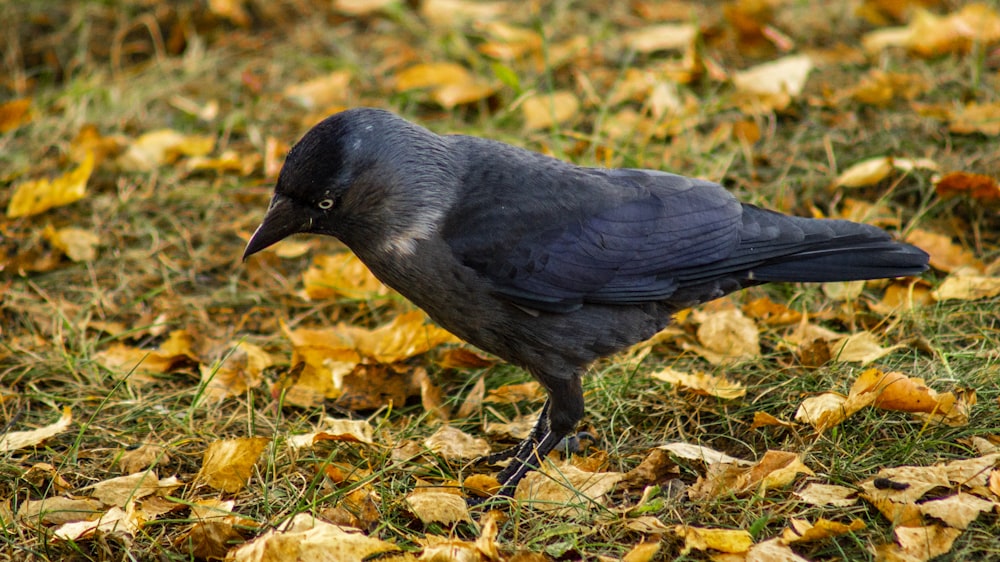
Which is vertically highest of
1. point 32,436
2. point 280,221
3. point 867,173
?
point 280,221

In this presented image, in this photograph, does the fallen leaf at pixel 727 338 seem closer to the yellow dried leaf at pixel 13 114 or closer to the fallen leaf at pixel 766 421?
the fallen leaf at pixel 766 421

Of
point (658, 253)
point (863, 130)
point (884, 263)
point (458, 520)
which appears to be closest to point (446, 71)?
point (863, 130)

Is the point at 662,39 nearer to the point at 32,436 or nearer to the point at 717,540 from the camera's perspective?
the point at 717,540

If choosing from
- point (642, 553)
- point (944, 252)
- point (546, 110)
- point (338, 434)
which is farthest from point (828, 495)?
point (546, 110)

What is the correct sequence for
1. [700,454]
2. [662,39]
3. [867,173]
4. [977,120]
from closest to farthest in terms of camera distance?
Answer: [700,454] → [867,173] → [977,120] → [662,39]

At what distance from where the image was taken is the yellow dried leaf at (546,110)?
18.4 ft

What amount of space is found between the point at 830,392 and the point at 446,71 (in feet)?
11.3

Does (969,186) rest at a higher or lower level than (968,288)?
higher

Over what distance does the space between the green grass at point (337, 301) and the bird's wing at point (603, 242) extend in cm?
52

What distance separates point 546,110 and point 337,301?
71.2 inches

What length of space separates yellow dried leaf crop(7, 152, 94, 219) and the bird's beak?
2.06 m

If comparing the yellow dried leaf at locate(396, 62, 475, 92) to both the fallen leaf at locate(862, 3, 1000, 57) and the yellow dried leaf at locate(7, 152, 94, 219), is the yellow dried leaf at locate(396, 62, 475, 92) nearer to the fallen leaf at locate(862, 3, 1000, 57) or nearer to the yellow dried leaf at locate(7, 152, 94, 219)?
the yellow dried leaf at locate(7, 152, 94, 219)

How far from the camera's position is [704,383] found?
12.3 feet

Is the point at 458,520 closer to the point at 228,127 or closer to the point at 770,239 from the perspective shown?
the point at 770,239
